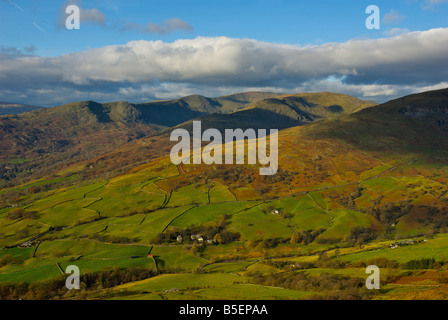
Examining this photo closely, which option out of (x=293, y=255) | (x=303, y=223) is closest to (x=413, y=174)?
(x=303, y=223)

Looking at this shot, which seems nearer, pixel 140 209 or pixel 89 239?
pixel 89 239

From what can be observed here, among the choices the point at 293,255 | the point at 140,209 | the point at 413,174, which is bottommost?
the point at 293,255

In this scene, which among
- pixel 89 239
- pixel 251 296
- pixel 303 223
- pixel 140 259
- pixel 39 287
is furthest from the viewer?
pixel 303 223

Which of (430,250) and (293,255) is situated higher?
(430,250)

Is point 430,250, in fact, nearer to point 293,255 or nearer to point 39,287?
point 293,255

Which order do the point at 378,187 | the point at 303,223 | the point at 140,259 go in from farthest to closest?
the point at 378,187, the point at 303,223, the point at 140,259

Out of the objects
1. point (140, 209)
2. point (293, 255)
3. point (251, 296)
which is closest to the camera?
point (251, 296)

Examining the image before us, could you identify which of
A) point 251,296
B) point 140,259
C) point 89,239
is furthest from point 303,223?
point 89,239

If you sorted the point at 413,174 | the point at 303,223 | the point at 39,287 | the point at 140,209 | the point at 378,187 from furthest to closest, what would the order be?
the point at 413,174
the point at 378,187
the point at 140,209
the point at 303,223
the point at 39,287
